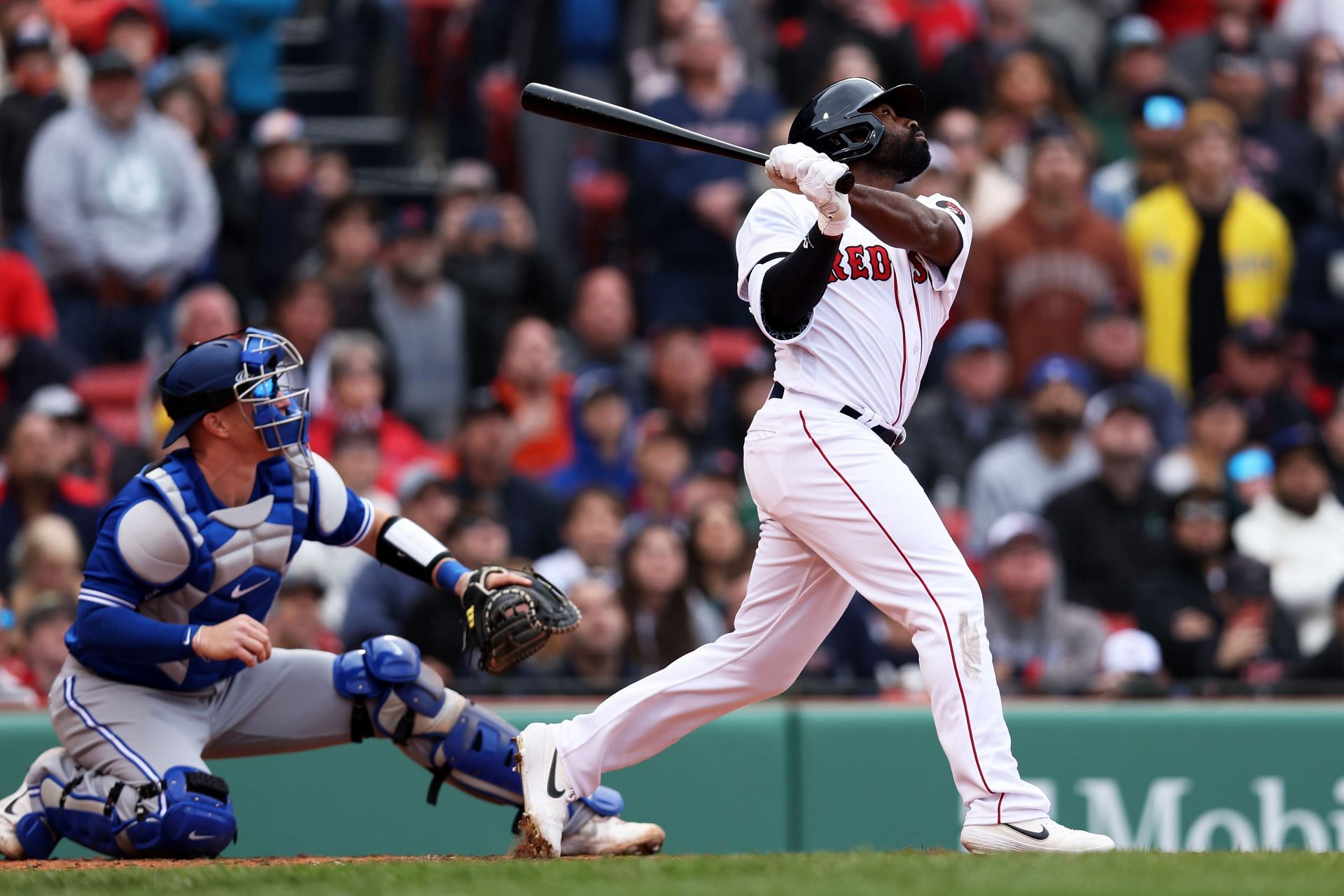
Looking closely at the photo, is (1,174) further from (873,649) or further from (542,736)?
(542,736)

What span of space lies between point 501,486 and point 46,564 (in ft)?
6.28

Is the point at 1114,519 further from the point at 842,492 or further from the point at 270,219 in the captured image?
the point at 270,219

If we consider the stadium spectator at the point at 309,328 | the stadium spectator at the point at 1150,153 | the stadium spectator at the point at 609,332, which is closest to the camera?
the stadium spectator at the point at 309,328

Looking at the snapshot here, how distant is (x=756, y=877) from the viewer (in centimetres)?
425

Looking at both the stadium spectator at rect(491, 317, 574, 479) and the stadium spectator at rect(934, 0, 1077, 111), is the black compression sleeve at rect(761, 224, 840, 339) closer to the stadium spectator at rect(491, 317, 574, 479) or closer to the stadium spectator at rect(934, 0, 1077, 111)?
the stadium spectator at rect(491, 317, 574, 479)

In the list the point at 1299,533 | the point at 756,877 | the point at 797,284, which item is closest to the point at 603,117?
the point at 797,284

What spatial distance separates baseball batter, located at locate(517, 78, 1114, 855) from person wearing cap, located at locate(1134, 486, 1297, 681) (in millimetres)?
3107

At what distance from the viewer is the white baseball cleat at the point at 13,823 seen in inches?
208

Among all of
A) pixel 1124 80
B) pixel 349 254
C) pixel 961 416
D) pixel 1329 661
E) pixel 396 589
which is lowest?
pixel 1329 661

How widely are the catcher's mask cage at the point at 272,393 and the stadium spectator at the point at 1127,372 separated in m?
5.19

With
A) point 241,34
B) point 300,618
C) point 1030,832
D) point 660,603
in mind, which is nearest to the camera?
point 1030,832

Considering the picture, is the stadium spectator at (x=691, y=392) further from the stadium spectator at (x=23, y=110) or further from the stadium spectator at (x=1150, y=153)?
the stadium spectator at (x=23, y=110)

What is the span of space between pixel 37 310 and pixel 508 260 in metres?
2.29

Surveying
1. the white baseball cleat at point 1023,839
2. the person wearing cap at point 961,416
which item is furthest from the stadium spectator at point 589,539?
the white baseball cleat at point 1023,839
